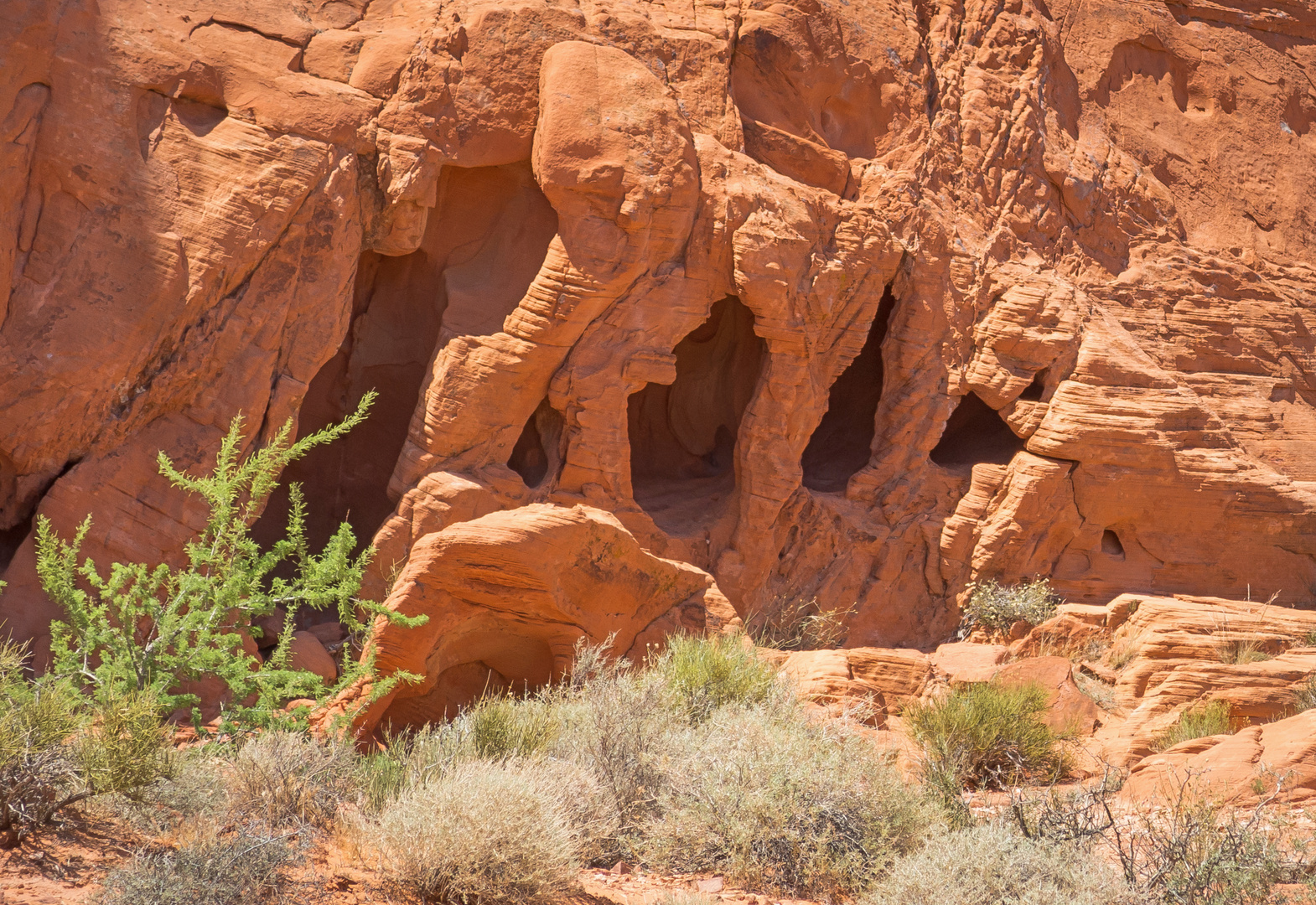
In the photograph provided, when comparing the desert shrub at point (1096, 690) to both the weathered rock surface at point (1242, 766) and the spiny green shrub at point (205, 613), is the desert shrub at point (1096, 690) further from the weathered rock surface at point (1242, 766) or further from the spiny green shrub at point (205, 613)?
the spiny green shrub at point (205, 613)

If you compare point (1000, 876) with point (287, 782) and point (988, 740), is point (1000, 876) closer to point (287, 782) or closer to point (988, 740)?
point (988, 740)

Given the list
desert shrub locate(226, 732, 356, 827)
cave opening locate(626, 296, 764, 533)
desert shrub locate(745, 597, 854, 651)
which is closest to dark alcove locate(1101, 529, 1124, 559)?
desert shrub locate(745, 597, 854, 651)

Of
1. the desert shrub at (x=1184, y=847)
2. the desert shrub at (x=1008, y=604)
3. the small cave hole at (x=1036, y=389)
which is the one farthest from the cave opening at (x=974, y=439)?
the desert shrub at (x=1184, y=847)

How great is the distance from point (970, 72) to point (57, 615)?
9.48m

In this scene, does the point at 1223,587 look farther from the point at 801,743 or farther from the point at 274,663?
the point at 274,663

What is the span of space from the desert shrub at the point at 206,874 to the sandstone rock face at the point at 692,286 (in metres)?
2.54

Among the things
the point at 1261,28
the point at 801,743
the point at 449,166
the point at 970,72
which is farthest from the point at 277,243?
the point at 1261,28

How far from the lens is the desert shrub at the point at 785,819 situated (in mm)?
4984

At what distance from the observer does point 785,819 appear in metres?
5.07

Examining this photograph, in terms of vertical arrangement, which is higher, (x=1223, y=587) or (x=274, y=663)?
(x=274, y=663)

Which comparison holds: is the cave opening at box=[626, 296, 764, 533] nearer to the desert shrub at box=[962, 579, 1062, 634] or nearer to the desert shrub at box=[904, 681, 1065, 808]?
the desert shrub at box=[962, 579, 1062, 634]

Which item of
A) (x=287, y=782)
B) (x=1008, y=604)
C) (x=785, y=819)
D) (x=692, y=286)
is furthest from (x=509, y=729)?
(x=1008, y=604)

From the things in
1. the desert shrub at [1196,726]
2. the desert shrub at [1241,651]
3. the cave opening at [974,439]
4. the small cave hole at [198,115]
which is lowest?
the desert shrub at [1241,651]

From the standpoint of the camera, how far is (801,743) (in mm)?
5684
